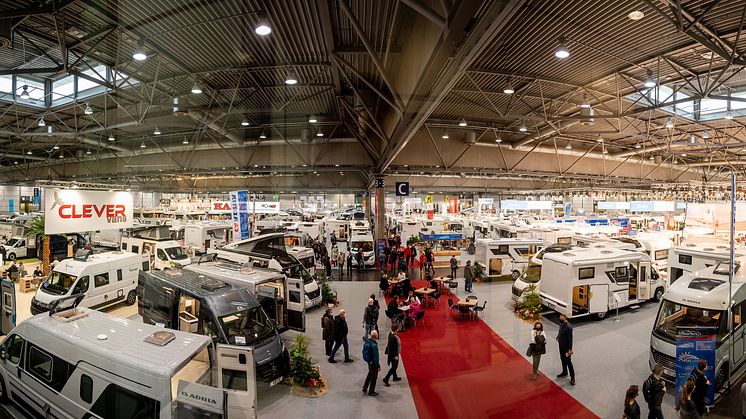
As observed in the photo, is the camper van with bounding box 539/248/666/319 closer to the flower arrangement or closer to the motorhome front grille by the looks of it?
the flower arrangement

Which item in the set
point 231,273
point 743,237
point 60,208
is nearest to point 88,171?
point 60,208

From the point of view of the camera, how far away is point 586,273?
35.2ft

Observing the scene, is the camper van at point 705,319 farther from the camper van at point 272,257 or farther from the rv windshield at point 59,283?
the rv windshield at point 59,283

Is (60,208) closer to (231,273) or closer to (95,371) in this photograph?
(231,273)

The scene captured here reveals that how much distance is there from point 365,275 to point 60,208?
12738mm

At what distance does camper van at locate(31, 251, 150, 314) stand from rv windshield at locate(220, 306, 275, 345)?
253 inches

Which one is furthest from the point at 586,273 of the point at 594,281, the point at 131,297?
the point at 131,297

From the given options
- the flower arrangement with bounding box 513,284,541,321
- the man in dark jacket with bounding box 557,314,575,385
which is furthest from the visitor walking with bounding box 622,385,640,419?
the flower arrangement with bounding box 513,284,541,321

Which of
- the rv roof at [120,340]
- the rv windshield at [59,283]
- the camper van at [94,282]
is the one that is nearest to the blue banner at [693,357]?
the rv roof at [120,340]

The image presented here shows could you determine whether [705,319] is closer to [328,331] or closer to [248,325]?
[328,331]

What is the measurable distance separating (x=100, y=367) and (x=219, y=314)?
2.52m

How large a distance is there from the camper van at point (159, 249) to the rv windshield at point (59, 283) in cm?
419

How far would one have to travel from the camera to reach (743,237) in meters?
20.1

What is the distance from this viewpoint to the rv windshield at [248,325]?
23.1ft
